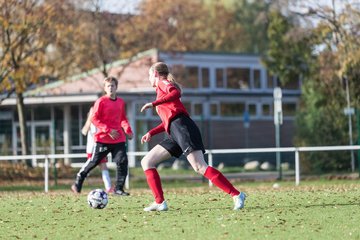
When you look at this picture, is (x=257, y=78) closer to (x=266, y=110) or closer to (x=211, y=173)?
(x=266, y=110)

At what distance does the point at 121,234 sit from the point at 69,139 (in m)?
30.0

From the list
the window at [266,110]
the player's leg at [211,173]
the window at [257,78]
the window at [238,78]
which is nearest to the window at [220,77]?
the window at [238,78]

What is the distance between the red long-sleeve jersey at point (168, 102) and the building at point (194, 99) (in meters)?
27.0

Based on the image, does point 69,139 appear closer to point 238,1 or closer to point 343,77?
point 343,77

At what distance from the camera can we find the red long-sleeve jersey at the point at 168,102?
13352mm

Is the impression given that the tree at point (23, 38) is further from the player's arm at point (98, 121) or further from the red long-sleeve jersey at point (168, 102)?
the red long-sleeve jersey at point (168, 102)

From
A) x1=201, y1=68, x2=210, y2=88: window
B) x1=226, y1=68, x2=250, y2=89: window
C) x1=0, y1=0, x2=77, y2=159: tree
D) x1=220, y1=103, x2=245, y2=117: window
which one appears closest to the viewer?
x1=0, y1=0, x2=77, y2=159: tree

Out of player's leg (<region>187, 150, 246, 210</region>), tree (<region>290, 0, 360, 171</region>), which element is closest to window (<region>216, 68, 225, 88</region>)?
tree (<region>290, 0, 360, 171</region>)

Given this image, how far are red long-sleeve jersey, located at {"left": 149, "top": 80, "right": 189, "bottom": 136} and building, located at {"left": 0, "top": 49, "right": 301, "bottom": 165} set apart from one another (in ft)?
88.4

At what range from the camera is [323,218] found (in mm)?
12141

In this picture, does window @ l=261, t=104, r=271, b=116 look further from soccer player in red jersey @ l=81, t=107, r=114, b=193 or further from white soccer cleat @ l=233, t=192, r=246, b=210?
white soccer cleat @ l=233, t=192, r=246, b=210

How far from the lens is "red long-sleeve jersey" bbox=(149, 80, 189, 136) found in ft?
43.8

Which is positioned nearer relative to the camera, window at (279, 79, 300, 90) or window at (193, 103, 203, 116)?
window at (193, 103, 203, 116)

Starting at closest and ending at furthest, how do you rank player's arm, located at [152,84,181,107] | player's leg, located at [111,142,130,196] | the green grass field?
the green grass field
player's arm, located at [152,84,181,107]
player's leg, located at [111,142,130,196]
